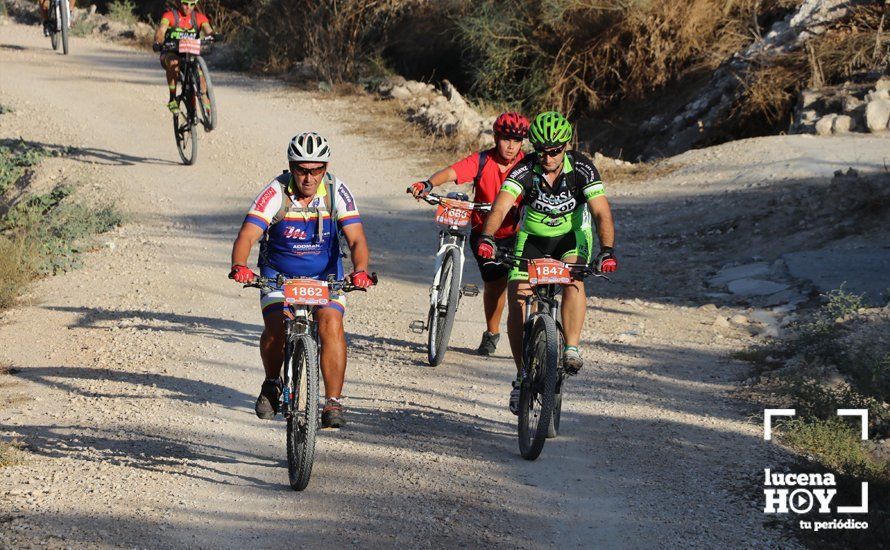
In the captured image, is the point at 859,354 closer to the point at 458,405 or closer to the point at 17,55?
the point at 458,405

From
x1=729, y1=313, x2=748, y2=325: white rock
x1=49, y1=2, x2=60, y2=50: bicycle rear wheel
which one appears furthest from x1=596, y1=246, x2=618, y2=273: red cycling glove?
x1=49, y1=2, x2=60, y2=50: bicycle rear wheel

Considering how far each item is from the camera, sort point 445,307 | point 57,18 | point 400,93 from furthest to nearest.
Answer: point 57,18 < point 400,93 < point 445,307

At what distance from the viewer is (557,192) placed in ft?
23.3

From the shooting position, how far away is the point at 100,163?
1577 centimetres

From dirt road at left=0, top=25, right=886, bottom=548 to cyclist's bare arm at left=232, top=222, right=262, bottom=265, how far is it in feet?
4.20

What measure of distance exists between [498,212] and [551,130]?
63cm

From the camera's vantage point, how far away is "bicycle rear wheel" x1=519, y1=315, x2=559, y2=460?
657 cm

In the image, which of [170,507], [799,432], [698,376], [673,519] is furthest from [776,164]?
[170,507]

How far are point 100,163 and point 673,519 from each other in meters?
11.7

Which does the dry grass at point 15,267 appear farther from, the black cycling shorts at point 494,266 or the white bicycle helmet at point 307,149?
the white bicycle helmet at point 307,149

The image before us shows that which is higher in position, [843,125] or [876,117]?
[876,117]

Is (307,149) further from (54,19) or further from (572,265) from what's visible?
Answer: (54,19)

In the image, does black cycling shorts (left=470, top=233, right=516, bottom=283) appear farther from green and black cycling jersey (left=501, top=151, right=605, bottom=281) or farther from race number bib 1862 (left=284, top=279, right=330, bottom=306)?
race number bib 1862 (left=284, top=279, right=330, bottom=306)

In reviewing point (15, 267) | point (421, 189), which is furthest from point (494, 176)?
point (15, 267)
